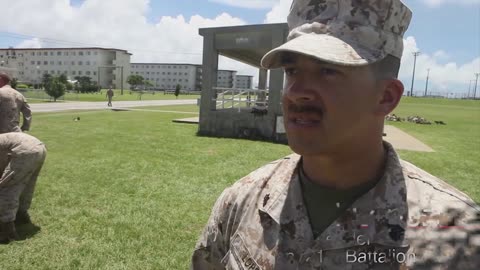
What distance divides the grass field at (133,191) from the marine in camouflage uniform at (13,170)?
31 centimetres

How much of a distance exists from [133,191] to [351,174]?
654cm

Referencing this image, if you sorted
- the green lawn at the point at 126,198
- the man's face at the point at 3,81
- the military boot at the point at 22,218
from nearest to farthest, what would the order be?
the green lawn at the point at 126,198 → the military boot at the point at 22,218 → the man's face at the point at 3,81

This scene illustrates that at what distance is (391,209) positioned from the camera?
4.30 feet

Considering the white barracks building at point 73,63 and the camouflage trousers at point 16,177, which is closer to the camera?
the camouflage trousers at point 16,177

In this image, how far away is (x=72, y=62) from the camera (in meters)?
123

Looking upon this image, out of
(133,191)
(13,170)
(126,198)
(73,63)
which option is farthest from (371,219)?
(73,63)

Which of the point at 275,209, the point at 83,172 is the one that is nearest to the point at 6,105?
the point at 83,172

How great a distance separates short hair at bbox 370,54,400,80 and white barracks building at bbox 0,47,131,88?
121229 mm

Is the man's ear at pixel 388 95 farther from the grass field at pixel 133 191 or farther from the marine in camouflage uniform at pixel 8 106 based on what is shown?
the marine in camouflage uniform at pixel 8 106

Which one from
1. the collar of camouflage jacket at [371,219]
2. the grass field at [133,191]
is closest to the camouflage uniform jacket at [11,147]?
the grass field at [133,191]

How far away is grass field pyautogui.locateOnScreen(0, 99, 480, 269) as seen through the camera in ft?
15.4

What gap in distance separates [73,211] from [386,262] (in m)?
5.85

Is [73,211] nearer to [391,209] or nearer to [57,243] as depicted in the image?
[57,243]

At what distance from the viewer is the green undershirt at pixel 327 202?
1360 millimetres
